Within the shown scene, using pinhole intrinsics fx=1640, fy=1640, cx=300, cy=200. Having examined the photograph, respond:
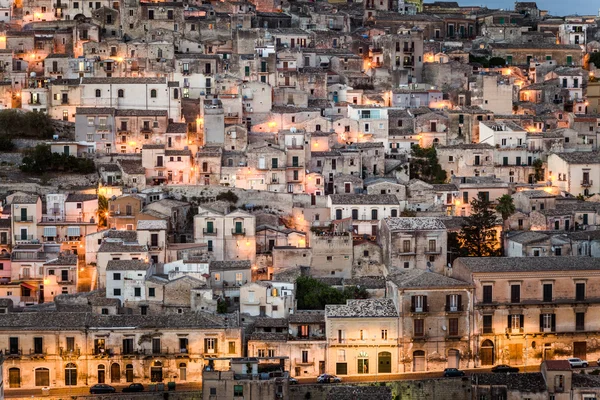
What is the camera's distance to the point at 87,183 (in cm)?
6144

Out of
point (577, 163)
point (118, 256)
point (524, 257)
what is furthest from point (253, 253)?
point (577, 163)

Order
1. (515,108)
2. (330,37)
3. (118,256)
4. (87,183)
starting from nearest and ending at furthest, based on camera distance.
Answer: (118,256)
(87,183)
(515,108)
(330,37)

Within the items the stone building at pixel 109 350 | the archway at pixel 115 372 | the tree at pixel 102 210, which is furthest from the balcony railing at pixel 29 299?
the archway at pixel 115 372

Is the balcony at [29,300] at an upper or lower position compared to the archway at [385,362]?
upper

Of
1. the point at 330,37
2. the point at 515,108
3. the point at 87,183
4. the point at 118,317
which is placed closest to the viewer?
the point at 118,317

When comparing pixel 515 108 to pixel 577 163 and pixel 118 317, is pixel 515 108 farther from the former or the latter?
pixel 118 317

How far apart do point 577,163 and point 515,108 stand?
28.8 feet

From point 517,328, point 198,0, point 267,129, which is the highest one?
point 198,0

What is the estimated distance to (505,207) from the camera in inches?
2379

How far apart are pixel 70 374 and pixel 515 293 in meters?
14.0

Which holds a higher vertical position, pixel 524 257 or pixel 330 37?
pixel 330 37

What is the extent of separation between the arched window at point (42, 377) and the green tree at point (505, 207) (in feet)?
62.2

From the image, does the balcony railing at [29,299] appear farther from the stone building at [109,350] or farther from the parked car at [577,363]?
the parked car at [577,363]

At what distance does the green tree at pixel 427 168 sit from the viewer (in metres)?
64.6
